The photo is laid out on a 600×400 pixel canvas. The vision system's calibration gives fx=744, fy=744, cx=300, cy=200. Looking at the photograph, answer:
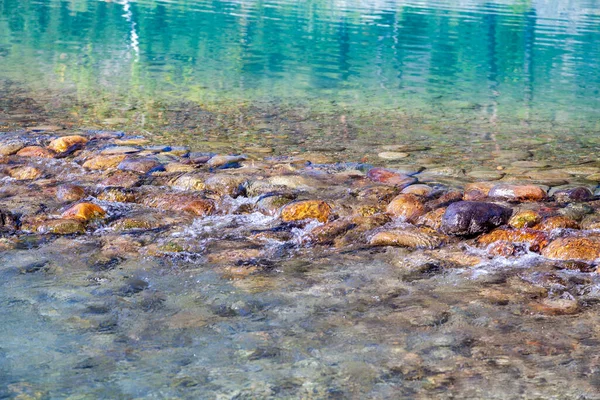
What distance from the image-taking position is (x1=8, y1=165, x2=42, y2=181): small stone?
7.20 metres

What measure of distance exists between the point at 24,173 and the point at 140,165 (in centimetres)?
111

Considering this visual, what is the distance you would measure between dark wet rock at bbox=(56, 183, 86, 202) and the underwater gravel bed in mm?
24

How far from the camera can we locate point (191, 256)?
17.3ft

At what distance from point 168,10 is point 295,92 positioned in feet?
81.3

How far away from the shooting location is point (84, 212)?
601cm

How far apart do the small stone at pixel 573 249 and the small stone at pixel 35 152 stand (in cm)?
523

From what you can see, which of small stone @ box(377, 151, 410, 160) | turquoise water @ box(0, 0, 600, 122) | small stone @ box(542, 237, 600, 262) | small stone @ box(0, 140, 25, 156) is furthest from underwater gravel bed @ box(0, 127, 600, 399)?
turquoise water @ box(0, 0, 600, 122)

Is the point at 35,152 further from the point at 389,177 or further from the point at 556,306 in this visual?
the point at 556,306

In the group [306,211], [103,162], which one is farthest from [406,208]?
[103,162]

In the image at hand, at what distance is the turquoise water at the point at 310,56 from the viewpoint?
13047mm

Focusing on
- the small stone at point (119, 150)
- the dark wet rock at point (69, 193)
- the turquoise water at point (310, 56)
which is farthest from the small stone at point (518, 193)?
the turquoise water at point (310, 56)

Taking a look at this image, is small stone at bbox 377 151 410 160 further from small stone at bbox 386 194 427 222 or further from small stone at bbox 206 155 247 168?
small stone at bbox 386 194 427 222

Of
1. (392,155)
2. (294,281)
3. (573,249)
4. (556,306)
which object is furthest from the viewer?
(392,155)

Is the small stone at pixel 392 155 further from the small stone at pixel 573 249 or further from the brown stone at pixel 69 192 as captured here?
the brown stone at pixel 69 192
